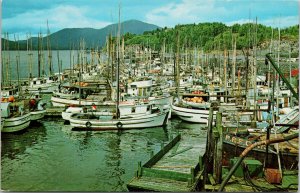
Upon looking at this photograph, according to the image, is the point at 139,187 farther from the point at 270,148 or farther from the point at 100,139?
the point at 100,139

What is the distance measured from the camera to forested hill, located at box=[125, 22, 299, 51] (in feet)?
69.3

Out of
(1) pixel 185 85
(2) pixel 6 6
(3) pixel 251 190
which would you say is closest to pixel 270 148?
(3) pixel 251 190

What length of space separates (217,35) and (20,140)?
1399 inches

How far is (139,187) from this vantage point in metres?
8.84

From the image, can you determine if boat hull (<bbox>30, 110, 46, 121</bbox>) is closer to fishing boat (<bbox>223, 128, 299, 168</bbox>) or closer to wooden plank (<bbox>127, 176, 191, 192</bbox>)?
fishing boat (<bbox>223, 128, 299, 168</bbox>)

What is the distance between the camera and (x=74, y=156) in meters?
14.6

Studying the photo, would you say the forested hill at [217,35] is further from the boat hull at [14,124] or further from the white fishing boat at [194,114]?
the boat hull at [14,124]

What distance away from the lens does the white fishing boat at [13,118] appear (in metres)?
17.5

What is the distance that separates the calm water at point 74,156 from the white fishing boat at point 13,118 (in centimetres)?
38

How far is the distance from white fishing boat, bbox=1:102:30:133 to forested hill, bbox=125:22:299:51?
10.3 meters

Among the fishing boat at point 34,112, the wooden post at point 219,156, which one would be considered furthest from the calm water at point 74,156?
the wooden post at point 219,156

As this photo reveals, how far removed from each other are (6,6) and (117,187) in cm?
599

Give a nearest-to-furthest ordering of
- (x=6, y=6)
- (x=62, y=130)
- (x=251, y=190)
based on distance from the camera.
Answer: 1. (x=251, y=190)
2. (x=6, y=6)
3. (x=62, y=130)

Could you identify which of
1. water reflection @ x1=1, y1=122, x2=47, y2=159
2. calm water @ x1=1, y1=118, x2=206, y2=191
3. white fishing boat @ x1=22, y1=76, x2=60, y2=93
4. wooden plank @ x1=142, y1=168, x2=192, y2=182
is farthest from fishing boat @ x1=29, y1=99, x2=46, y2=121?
wooden plank @ x1=142, y1=168, x2=192, y2=182
